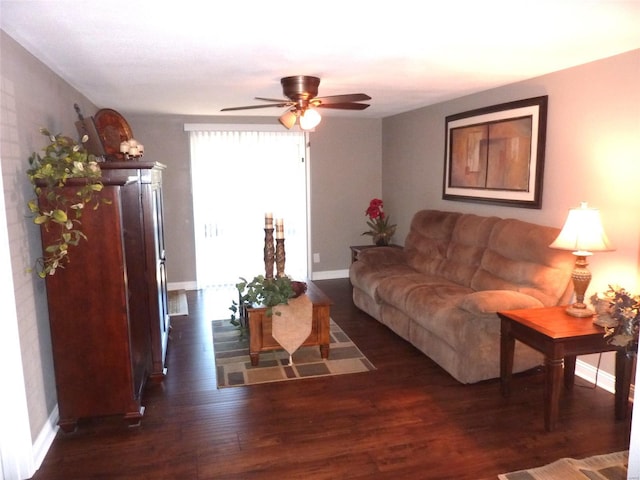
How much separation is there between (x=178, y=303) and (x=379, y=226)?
2.66 metres

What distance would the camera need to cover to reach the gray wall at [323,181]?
19.1ft

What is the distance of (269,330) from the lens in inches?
146

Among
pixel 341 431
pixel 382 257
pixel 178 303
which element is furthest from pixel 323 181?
pixel 341 431

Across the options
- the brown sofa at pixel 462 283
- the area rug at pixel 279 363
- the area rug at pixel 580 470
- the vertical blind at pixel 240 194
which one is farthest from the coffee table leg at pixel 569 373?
the vertical blind at pixel 240 194

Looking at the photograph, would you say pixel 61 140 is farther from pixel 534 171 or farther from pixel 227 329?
pixel 534 171

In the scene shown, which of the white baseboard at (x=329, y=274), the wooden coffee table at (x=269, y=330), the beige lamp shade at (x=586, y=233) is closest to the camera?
the beige lamp shade at (x=586, y=233)

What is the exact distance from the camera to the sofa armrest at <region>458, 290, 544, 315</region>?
313 cm

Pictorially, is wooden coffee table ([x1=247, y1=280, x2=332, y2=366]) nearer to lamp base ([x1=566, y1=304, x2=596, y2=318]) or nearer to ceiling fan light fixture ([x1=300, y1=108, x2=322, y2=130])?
ceiling fan light fixture ([x1=300, y1=108, x2=322, y2=130])

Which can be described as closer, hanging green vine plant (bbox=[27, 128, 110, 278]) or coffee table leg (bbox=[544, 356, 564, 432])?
hanging green vine plant (bbox=[27, 128, 110, 278])

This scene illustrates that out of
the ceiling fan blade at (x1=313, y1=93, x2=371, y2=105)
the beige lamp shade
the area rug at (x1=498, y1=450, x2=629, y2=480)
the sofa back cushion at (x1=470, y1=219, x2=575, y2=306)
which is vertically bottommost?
the area rug at (x1=498, y1=450, x2=629, y2=480)

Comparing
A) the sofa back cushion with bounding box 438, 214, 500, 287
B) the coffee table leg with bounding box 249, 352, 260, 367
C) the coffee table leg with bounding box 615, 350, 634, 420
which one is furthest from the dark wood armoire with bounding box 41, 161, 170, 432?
the coffee table leg with bounding box 615, 350, 634, 420

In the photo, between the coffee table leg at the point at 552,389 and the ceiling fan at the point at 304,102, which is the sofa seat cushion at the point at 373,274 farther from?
the coffee table leg at the point at 552,389

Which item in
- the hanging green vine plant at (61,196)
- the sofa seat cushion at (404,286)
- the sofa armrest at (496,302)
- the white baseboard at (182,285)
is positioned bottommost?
the white baseboard at (182,285)

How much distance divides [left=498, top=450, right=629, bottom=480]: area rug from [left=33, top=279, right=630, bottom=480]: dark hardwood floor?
6 cm
